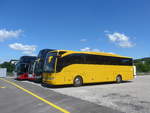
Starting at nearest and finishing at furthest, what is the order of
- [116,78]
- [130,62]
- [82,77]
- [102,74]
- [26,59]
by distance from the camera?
1. [82,77]
2. [102,74]
3. [116,78]
4. [130,62]
5. [26,59]

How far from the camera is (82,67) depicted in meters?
15.0

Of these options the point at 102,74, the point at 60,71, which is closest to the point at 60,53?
the point at 60,71

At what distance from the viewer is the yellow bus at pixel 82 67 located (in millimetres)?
13500

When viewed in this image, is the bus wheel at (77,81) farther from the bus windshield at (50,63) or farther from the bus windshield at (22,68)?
the bus windshield at (22,68)

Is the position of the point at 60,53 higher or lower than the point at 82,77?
higher

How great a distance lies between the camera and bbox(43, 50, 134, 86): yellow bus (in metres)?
13.5

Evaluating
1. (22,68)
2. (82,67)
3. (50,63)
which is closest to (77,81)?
(82,67)

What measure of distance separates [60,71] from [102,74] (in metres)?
5.16

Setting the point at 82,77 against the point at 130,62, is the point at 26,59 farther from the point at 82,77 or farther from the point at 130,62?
the point at 130,62

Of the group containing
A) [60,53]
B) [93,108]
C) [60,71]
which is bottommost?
[93,108]

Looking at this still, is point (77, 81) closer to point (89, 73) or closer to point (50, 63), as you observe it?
point (89, 73)

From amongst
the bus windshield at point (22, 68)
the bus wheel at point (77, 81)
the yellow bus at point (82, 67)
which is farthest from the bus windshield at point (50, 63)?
the bus windshield at point (22, 68)

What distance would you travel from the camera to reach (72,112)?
607 cm

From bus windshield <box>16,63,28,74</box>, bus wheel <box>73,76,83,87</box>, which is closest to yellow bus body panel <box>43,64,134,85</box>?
bus wheel <box>73,76,83,87</box>
